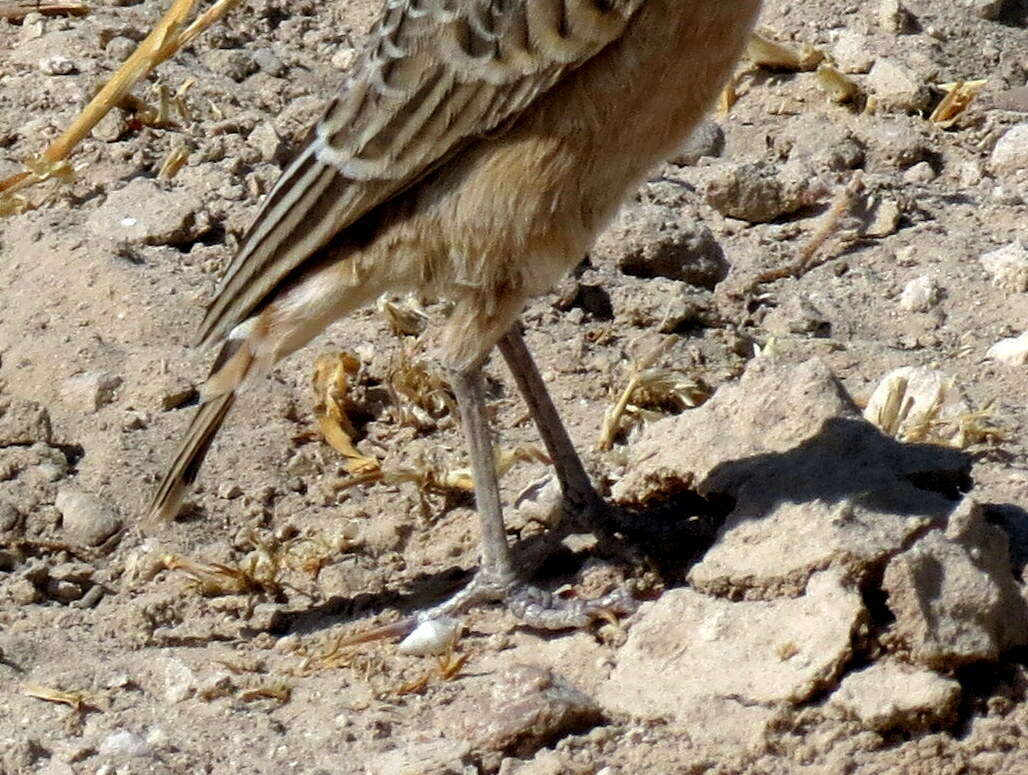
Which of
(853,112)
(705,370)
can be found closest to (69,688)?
(705,370)

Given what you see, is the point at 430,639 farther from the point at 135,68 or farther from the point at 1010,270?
the point at 1010,270

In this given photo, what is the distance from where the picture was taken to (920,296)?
27.7 feet

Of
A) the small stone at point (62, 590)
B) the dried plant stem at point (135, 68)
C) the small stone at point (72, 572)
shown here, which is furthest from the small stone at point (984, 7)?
the small stone at point (62, 590)

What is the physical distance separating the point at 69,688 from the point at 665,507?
2.31m

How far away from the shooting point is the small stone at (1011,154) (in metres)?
9.31

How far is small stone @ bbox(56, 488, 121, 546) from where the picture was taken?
7297mm

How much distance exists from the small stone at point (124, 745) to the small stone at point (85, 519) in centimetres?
138

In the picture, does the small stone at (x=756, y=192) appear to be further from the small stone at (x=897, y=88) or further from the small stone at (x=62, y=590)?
the small stone at (x=62, y=590)

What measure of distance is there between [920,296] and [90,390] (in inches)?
142

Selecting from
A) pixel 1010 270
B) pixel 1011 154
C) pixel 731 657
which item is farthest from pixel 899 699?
pixel 1011 154

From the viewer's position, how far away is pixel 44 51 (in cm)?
979

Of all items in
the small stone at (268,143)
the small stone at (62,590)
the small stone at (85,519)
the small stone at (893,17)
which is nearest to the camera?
the small stone at (62,590)

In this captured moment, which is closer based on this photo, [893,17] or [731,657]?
[731,657]

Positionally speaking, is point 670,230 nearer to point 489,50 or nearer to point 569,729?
point 489,50
